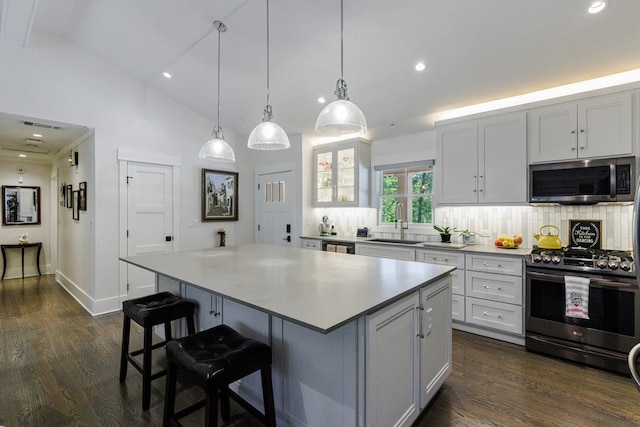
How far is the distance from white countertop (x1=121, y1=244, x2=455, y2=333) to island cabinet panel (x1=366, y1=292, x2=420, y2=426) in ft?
0.39

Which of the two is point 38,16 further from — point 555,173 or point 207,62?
point 555,173

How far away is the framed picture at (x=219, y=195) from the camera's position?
5.18m

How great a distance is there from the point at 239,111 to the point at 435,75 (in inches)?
114

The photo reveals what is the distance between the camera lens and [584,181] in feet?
9.57

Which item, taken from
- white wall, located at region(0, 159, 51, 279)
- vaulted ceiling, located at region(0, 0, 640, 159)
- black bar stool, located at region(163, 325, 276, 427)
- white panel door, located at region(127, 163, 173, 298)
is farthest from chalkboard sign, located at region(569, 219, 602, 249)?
white wall, located at region(0, 159, 51, 279)

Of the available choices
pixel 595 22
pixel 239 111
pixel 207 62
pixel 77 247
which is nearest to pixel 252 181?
pixel 239 111

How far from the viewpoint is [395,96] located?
3654 millimetres

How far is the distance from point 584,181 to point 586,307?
118cm

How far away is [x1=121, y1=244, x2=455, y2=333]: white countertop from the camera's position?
1.39 m

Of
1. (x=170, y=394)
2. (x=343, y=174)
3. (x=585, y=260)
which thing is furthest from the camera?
(x=343, y=174)

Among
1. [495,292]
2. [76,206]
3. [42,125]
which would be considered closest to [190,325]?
[495,292]

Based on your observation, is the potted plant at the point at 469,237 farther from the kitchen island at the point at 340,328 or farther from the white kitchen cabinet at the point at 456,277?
the kitchen island at the point at 340,328

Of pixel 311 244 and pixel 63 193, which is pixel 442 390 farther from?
pixel 63 193

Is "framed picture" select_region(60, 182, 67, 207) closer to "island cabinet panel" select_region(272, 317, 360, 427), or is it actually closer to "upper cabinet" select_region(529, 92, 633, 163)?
"island cabinet panel" select_region(272, 317, 360, 427)
